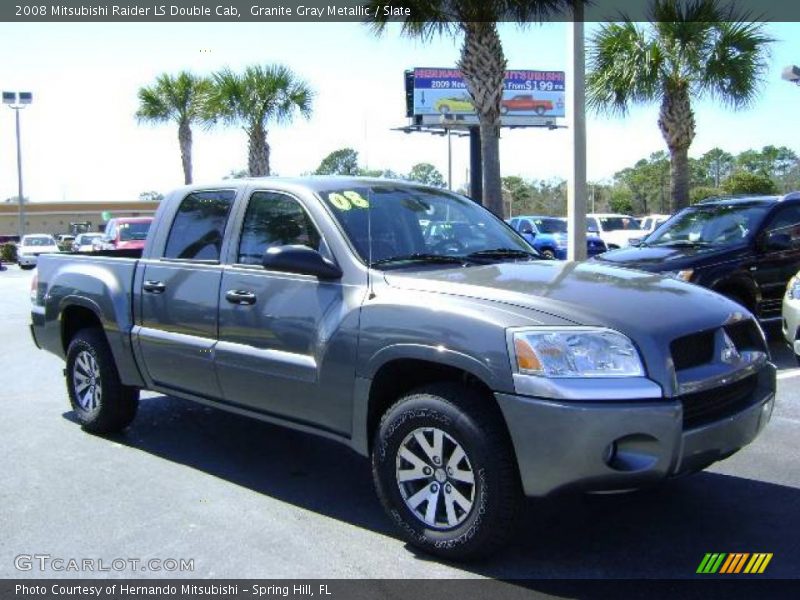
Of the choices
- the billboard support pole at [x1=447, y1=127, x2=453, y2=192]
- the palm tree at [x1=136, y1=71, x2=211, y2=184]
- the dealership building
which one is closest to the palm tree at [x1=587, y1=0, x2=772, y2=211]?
the palm tree at [x1=136, y1=71, x2=211, y2=184]

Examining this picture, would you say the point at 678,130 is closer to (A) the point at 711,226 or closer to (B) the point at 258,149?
(A) the point at 711,226

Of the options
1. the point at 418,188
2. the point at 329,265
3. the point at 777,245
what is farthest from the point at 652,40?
the point at 329,265

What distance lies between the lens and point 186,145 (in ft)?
102

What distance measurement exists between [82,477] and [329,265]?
2326mm

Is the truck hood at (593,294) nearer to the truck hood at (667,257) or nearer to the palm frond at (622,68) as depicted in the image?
the truck hood at (667,257)

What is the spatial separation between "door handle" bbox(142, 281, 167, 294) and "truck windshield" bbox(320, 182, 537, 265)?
1.42 m

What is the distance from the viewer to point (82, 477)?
5297 millimetres

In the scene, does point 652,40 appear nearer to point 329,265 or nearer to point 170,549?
point 329,265

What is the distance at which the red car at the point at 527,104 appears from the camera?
50.5 metres

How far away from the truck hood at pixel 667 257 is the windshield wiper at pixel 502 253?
3.59 m

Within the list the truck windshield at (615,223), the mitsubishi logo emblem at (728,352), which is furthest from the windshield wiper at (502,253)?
the truck windshield at (615,223)

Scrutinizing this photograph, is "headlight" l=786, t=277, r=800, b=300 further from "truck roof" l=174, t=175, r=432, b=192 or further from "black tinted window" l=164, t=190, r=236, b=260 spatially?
"black tinted window" l=164, t=190, r=236, b=260

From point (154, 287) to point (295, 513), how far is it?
1.90m

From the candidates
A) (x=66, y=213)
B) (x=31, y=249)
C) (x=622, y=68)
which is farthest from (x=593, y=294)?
(x=66, y=213)
